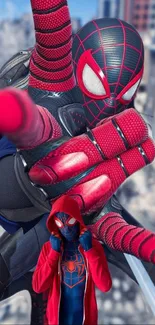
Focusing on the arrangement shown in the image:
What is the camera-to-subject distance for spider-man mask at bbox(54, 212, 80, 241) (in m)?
0.69

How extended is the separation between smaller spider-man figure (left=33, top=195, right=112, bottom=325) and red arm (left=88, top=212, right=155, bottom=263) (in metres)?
0.04

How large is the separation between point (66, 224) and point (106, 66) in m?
0.35

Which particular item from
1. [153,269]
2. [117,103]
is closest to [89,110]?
[117,103]

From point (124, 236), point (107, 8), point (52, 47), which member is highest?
point (52, 47)

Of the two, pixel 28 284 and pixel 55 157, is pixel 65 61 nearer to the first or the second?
pixel 55 157

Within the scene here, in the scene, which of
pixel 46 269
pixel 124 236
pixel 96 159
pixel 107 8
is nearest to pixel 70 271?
pixel 46 269

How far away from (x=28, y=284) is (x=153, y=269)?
40cm

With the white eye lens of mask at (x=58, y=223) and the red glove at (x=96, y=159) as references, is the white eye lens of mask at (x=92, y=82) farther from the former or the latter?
the white eye lens of mask at (x=58, y=223)

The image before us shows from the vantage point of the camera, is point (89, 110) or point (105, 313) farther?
Answer: point (105, 313)

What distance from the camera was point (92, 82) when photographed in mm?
713

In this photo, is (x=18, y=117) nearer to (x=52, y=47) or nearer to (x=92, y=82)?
(x=52, y=47)

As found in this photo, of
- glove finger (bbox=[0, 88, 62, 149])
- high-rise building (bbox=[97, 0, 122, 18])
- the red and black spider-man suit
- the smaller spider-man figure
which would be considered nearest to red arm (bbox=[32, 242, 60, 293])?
the smaller spider-man figure

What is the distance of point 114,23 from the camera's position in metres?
0.75

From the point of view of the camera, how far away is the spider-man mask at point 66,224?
693mm
